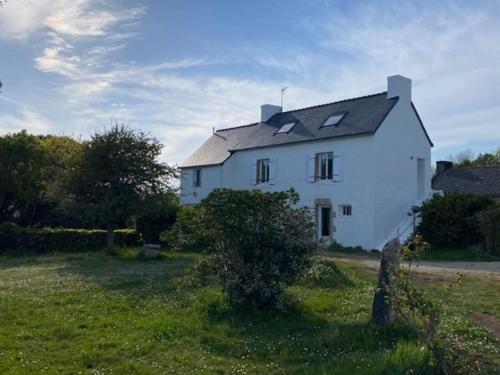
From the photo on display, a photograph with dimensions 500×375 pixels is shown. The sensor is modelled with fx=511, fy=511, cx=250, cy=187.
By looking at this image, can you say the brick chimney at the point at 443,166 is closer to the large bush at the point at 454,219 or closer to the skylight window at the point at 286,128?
the skylight window at the point at 286,128

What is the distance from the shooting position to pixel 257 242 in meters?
8.57

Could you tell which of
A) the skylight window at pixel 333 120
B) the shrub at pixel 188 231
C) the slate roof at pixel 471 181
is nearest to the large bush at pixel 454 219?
the skylight window at pixel 333 120

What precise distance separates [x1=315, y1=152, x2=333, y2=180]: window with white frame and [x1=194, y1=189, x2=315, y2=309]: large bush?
16626mm

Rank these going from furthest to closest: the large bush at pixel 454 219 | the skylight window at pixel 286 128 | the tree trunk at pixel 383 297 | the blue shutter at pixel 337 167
Result: 1. the skylight window at pixel 286 128
2. the blue shutter at pixel 337 167
3. the large bush at pixel 454 219
4. the tree trunk at pixel 383 297

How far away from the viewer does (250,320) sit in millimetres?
8008

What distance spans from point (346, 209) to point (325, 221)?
153 cm

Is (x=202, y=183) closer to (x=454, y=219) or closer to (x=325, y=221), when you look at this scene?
(x=325, y=221)

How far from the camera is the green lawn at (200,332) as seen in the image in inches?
227

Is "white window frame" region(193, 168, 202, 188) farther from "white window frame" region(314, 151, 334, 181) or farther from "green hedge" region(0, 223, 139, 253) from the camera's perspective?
"green hedge" region(0, 223, 139, 253)

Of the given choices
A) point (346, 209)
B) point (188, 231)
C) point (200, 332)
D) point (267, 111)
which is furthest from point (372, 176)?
point (200, 332)

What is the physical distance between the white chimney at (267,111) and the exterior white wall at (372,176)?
5435mm

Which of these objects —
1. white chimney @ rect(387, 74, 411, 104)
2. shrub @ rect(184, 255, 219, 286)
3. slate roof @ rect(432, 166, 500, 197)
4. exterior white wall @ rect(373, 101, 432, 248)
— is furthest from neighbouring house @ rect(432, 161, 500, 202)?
shrub @ rect(184, 255, 219, 286)

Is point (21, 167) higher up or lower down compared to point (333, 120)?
lower down

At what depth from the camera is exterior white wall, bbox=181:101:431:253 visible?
23.4 meters
